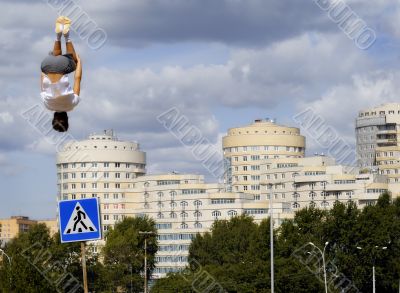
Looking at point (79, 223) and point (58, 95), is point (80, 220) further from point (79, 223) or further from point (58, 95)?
point (58, 95)

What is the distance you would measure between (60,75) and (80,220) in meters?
6.62

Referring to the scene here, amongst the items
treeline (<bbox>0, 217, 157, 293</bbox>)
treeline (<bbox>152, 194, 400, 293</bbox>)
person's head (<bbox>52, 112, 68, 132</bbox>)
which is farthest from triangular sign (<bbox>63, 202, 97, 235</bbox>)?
treeline (<bbox>0, 217, 157, 293</bbox>)

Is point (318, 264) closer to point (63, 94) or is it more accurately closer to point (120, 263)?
point (120, 263)

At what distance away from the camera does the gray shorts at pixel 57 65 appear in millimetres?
11734

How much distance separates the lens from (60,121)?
1231 cm

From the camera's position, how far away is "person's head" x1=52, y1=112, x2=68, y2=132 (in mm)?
12188

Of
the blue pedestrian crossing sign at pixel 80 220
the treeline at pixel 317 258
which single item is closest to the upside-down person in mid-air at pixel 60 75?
the blue pedestrian crossing sign at pixel 80 220

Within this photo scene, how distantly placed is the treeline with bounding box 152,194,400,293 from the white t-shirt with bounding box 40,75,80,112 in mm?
95609

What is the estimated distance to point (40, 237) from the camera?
161 meters

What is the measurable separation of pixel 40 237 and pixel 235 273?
54919mm

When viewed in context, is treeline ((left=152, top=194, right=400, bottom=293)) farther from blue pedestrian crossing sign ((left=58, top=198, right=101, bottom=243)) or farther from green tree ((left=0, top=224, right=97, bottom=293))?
blue pedestrian crossing sign ((left=58, top=198, right=101, bottom=243))

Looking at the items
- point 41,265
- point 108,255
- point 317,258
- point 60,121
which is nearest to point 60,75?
point 60,121

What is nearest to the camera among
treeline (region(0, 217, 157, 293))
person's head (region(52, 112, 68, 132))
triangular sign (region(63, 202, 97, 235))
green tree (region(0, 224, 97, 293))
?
person's head (region(52, 112, 68, 132))

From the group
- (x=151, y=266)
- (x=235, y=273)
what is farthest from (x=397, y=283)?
(x=151, y=266)
